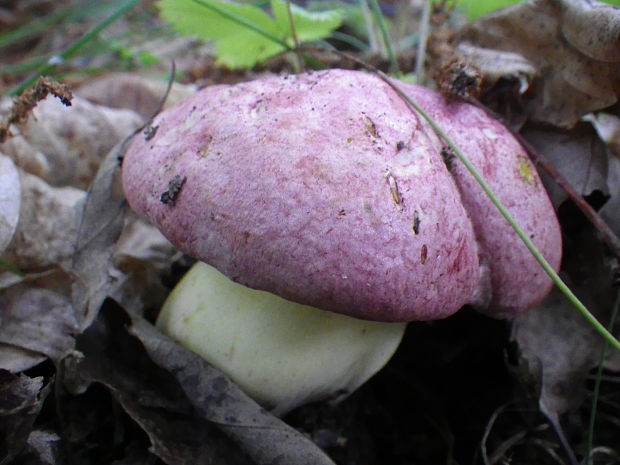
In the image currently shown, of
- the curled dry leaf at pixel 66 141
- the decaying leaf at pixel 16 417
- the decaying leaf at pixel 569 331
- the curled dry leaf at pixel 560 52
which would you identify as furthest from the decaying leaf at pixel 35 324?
the curled dry leaf at pixel 560 52

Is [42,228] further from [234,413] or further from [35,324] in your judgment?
[234,413]

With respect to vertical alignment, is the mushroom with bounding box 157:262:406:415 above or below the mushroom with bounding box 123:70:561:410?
below

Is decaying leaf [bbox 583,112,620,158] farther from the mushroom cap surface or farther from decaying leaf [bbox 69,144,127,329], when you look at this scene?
decaying leaf [bbox 69,144,127,329]

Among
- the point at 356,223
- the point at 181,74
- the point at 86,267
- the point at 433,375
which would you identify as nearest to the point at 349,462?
the point at 433,375

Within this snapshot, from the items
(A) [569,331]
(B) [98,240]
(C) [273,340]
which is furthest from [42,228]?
(A) [569,331]

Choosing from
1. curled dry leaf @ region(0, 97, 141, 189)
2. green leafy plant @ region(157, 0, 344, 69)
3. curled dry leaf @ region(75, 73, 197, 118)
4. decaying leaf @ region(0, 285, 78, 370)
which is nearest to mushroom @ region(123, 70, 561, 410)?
decaying leaf @ region(0, 285, 78, 370)

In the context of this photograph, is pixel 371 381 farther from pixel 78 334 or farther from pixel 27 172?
pixel 27 172
